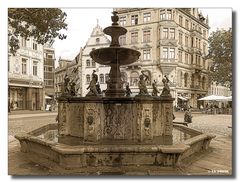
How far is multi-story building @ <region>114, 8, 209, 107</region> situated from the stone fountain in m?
0.93

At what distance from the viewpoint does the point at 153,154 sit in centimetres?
392

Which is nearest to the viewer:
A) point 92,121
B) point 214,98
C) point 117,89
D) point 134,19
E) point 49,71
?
point 92,121

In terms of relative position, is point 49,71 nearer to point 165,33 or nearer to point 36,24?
point 36,24

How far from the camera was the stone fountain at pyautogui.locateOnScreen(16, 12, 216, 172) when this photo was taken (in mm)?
3887

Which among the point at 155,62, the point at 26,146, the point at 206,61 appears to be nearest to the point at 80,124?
the point at 26,146

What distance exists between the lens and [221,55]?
5.38 meters

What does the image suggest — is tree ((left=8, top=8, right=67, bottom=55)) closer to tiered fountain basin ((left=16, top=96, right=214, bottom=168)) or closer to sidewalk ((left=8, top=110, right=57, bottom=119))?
sidewalk ((left=8, top=110, right=57, bottom=119))

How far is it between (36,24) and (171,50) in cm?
311

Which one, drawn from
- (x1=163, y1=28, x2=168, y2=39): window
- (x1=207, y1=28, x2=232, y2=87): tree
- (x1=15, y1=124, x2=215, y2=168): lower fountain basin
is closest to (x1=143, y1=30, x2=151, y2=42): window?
(x1=163, y1=28, x2=168, y2=39): window

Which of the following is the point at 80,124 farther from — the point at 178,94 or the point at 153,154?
the point at 178,94

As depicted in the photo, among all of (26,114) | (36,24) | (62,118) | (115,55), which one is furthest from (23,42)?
(115,55)

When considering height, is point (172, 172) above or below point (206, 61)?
below

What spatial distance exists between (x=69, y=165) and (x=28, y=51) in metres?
3.29

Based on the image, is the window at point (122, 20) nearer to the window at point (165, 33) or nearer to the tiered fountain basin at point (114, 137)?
the window at point (165, 33)
